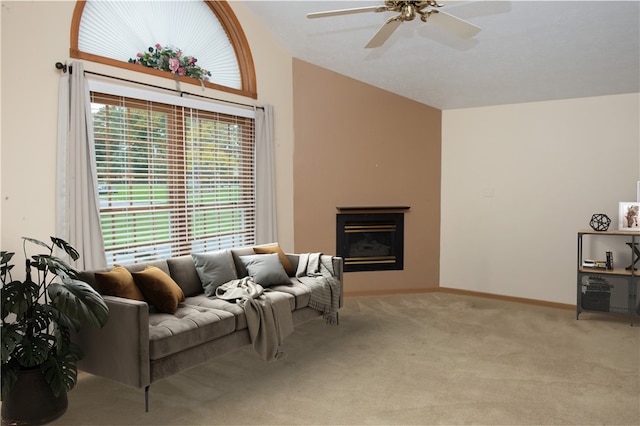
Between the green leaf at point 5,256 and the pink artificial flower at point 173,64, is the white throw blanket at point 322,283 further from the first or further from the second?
the green leaf at point 5,256

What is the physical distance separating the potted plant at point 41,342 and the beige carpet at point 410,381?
0.20 metres

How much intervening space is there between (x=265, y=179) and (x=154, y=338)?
2665 mm

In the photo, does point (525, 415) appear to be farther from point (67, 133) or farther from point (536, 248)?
point (67, 133)

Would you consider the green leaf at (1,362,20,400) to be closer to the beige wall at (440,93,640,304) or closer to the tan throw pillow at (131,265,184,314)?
the tan throw pillow at (131,265,184,314)

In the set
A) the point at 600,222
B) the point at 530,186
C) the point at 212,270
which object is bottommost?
the point at 212,270

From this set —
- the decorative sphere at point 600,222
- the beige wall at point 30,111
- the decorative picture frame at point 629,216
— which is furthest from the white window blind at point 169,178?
the decorative picture frame at point 629,216

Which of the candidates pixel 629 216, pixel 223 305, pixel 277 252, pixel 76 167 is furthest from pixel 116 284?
pixel 629 216

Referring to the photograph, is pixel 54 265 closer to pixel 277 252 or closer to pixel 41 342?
pixel 41 342

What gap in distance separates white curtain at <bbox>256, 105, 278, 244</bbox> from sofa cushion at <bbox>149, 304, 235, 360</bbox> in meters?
1.81

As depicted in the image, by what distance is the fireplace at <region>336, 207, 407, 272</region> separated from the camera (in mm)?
6129

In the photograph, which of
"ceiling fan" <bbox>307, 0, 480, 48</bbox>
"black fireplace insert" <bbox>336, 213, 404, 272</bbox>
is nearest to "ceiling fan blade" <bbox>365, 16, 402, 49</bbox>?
"ceiling fan" <bbox>307, 0, 480, 48</bbox>

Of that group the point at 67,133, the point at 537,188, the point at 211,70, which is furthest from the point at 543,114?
the point at 67,133

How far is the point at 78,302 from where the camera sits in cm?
278

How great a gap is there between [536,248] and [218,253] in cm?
372
